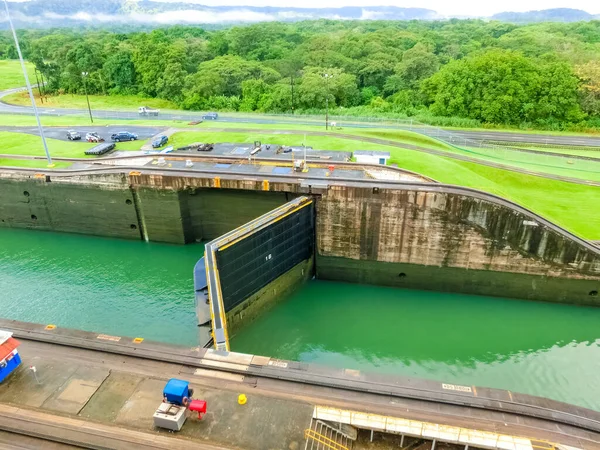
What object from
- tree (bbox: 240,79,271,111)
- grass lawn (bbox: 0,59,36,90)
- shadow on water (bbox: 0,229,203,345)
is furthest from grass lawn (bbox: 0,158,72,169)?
grass lawn (bbox: 0,59,36,90)

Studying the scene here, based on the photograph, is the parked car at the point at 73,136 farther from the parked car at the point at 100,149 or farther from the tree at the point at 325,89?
the tree at the point at 325,89

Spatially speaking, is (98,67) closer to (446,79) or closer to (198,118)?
(198,118)

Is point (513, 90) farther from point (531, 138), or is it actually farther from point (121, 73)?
point (121, 73)

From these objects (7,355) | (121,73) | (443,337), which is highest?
(121,73)

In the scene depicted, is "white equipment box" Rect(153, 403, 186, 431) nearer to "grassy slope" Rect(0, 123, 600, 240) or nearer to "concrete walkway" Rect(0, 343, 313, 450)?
"concrete walkway" Rect(0, 343, 313, 450)

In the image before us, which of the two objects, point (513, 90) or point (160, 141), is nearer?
point (160, 141)

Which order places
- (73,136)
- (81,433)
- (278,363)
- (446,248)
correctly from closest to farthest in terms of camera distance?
(81,433) < (278,363) < (446,248) < (73,136)

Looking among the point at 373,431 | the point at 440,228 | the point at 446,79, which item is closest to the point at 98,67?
the point at 446,79

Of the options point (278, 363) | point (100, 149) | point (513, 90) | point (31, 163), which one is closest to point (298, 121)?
point (100, 149)

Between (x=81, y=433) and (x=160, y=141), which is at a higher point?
(x=160, y=141)
